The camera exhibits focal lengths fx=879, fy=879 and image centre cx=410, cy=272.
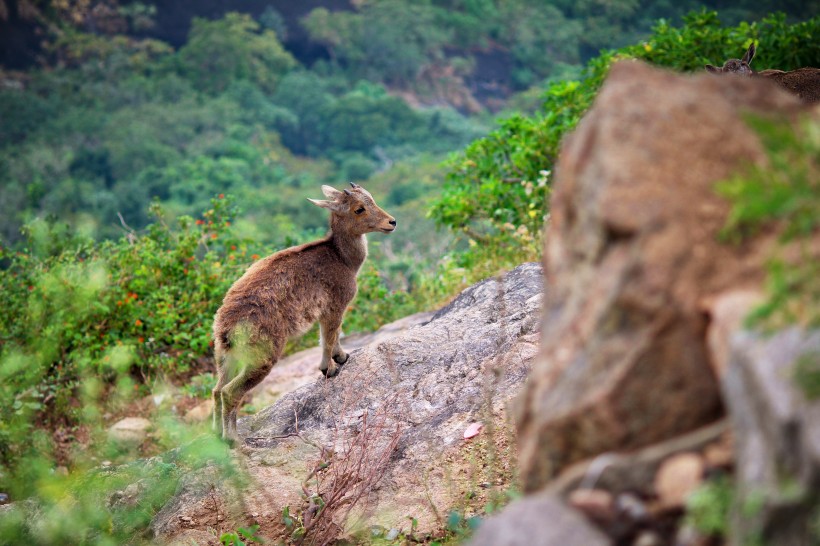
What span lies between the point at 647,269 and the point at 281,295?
15.6ft

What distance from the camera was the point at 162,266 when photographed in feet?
38.2

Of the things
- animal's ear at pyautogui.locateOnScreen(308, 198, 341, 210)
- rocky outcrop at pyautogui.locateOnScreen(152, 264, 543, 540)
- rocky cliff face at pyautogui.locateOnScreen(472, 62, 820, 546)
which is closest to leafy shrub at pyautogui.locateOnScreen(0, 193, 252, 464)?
animal's ear at pyautogui.locateOnScreen(308, 198, 341, 210)

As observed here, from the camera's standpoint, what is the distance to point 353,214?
342 inches

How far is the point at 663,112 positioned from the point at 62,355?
9160 millimetres

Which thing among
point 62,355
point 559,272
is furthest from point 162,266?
point 559,272

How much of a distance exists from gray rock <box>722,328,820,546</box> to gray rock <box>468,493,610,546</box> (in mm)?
479

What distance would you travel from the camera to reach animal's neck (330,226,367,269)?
27.5 ft

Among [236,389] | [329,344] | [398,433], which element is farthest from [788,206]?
[329,344]

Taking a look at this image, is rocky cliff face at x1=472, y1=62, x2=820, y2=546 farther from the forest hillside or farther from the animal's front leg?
the animal's front leg

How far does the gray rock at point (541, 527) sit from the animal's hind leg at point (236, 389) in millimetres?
4220

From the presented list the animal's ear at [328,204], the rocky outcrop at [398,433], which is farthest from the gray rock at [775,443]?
the animal's ear at [328,204]

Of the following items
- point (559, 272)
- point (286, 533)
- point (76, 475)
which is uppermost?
point (559, 272)

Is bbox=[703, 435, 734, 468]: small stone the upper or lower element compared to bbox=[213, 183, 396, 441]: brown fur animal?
upper

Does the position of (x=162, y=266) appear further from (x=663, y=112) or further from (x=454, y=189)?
(x=663, y=112)
